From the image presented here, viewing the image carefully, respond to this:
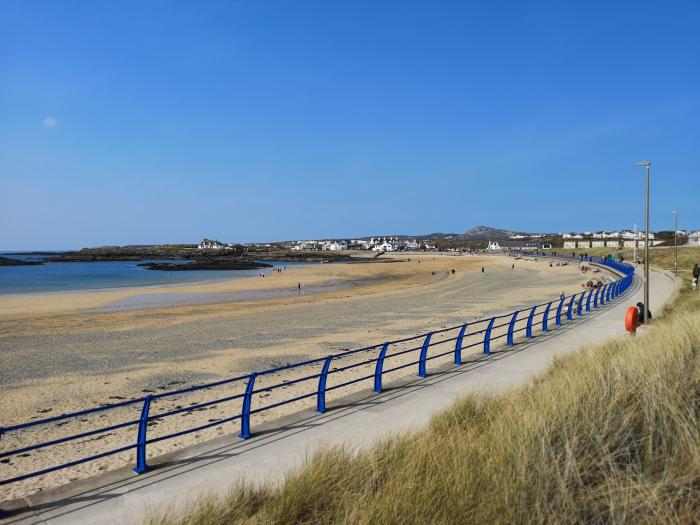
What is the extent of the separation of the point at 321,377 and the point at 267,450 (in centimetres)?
173

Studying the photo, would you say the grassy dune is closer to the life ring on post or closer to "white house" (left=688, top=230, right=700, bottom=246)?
the life ring on post

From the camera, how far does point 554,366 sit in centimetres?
1022

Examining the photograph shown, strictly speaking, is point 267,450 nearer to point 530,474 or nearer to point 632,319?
point 530,474

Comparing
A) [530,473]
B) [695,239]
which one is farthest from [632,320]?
[695,239]

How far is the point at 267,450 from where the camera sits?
6656mm

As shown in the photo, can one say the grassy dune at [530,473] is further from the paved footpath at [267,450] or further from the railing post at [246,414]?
the railing post at [246,414]

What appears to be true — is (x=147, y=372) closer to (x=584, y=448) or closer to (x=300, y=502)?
(x=300, y=502)

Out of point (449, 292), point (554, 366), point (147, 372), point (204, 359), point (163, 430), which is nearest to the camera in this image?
point (163, 430)

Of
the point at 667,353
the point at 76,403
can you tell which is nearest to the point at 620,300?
the point at 667,353

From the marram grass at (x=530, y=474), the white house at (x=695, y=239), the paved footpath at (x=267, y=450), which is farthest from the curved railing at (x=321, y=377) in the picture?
the white house at (x=695, y=239)

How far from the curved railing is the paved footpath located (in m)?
0.30

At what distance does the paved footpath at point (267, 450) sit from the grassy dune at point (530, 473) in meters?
0.87

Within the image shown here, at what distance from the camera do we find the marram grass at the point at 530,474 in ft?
12.7

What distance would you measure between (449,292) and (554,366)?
29.5 m
